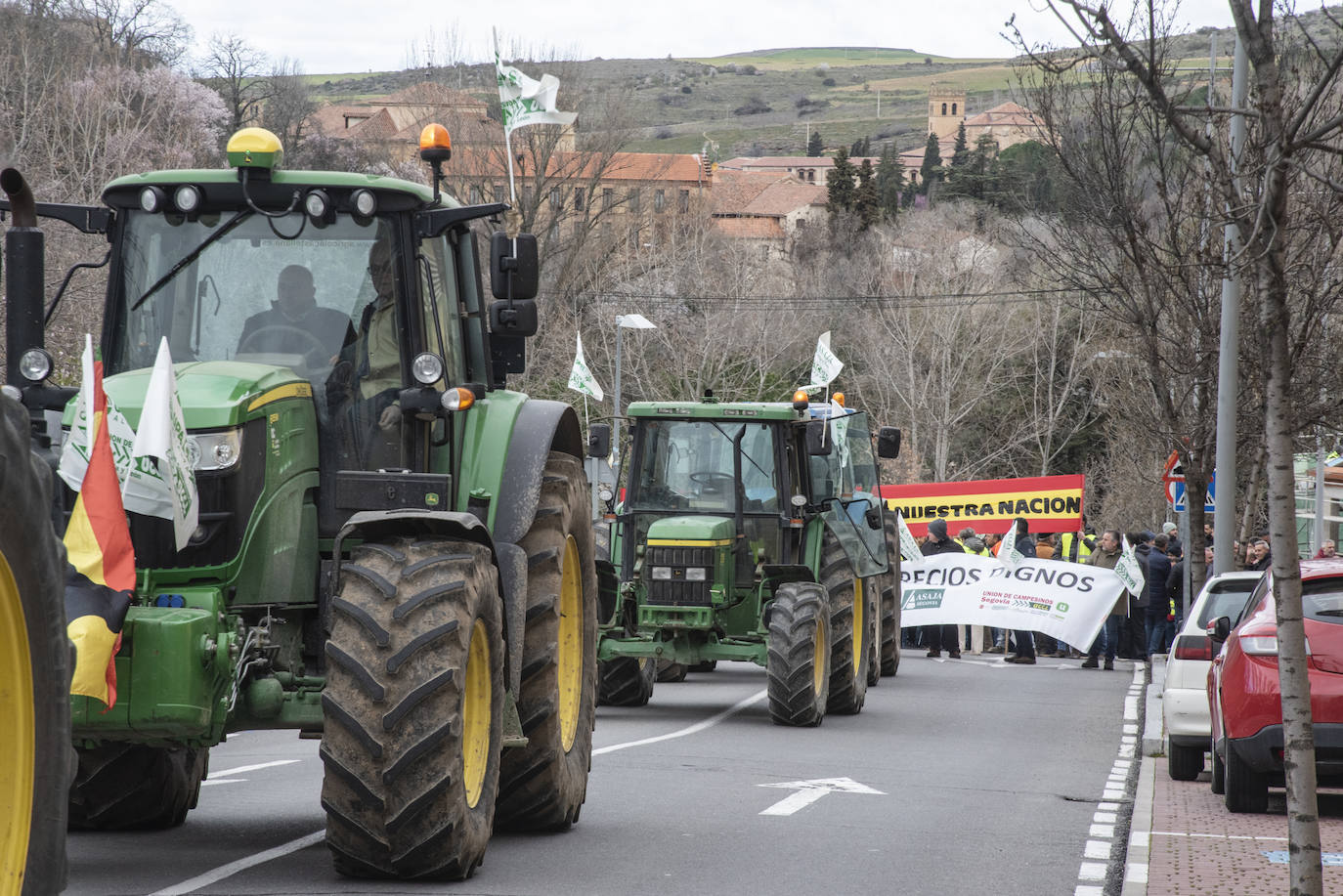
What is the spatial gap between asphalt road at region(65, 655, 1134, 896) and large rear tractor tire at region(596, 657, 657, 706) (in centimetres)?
23

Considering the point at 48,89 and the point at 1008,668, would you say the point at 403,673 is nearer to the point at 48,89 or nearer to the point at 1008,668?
the point at 1008,668

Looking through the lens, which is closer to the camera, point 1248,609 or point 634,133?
point 1248,609

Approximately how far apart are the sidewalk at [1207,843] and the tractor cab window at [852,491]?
522 cm

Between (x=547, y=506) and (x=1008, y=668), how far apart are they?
1690 centimetres

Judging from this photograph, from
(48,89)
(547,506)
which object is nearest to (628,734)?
(547,506)

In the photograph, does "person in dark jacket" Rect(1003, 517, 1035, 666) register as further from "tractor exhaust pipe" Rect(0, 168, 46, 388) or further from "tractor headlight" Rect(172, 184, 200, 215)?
"tractor exhaust pipe" Rect(0, 168, 46, 388)

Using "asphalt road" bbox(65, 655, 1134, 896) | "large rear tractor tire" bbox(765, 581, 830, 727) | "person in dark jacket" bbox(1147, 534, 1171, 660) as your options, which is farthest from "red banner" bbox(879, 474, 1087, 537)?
"large rear tractor tire" bbox(765, 581, 830, 727)

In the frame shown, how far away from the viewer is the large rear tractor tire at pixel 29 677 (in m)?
4.39

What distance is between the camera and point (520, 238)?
8008 mm

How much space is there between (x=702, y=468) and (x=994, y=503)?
603 inches

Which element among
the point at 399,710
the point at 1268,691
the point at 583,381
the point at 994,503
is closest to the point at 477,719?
the point at 399,710

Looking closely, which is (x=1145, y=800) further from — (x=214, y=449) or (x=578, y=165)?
(x=578, y=165)

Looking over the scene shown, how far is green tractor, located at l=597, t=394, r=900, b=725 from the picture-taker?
53.9 ft

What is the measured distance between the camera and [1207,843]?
9.41 m
